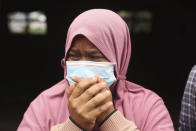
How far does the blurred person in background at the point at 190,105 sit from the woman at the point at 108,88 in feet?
1.34

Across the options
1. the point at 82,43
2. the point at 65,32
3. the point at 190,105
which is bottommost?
the point at 65,32

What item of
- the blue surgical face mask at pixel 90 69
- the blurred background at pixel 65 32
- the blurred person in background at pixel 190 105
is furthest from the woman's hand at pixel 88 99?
the blurred background at pixel 65 32

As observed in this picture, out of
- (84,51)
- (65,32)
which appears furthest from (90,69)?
(65,32)

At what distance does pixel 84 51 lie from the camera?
1.62 metres

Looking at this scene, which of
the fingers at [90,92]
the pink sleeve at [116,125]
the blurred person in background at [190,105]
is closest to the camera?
the fingers at [90,92]

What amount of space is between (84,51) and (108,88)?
0.24 meters

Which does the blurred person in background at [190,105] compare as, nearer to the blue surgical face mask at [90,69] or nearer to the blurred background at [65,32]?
the blue surgical face mask at [90,69]

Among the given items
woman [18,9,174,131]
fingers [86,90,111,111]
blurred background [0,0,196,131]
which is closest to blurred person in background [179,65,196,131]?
woman [18,9,174,131]

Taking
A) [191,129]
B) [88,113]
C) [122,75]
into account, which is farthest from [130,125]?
[191,129]

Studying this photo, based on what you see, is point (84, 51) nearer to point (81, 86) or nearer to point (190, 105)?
point (81, 86)

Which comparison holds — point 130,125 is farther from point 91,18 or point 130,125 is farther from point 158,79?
point 158,79

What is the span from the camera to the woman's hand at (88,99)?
4.53 feet

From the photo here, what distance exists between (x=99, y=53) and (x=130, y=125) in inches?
15.2

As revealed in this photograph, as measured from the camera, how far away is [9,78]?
1099 cm
